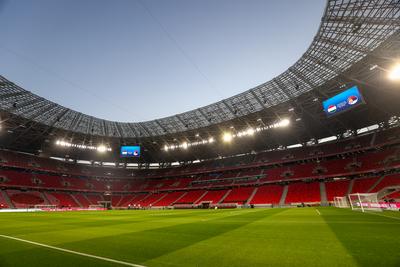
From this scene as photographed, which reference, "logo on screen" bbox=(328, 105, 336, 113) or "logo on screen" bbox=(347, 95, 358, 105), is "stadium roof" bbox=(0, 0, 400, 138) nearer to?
"logo on screen" bbox=(328, 105, 336, 113)

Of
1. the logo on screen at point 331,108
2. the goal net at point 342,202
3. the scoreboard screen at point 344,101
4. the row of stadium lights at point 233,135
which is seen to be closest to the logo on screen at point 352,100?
the scoreboard screen at point 344,101

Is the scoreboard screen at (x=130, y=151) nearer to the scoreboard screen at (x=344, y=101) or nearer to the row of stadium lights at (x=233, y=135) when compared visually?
the row of stadium lights at (x=233, y=135)

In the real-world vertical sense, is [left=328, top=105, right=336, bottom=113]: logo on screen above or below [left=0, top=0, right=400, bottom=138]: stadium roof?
below

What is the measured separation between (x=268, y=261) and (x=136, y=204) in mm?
64920

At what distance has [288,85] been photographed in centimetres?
3819

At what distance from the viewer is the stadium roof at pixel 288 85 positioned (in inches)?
940

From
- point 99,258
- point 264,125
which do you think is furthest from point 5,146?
point 99,258

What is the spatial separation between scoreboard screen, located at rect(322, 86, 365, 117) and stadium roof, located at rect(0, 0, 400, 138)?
278 cm

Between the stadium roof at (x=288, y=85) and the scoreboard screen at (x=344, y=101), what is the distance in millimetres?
2783

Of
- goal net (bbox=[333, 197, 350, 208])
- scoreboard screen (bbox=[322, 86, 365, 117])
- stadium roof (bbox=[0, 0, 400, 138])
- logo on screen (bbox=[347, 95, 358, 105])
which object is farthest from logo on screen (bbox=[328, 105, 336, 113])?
goal net (bbox=[333, 197, 350, 208])

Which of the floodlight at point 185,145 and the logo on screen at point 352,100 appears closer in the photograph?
the logo on screen at point 352,100

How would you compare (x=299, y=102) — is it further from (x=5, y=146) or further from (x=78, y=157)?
(x=5, y=146)

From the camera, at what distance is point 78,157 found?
72312 mm

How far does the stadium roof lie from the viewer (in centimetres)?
2388
